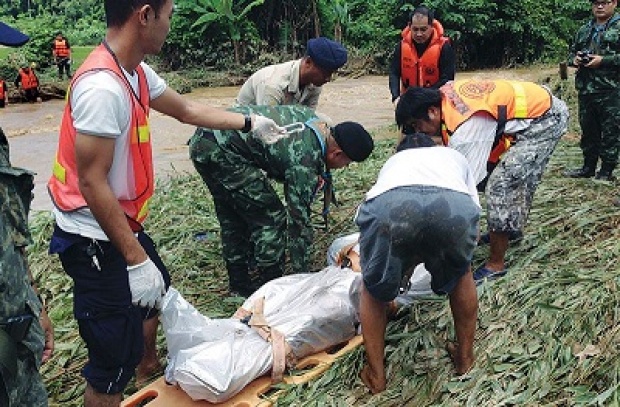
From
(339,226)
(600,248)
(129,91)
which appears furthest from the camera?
(339,226)

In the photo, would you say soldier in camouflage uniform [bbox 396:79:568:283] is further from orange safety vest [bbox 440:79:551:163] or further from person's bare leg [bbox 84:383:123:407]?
person's bare leg [bbox 84:383:123:407]

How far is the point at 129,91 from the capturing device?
2.19 metres

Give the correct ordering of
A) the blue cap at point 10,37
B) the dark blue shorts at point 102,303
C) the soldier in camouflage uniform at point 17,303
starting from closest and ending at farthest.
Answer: the blue cap at point 10,37
the soldier in camouflage uniform at point 17,303
the dark blue shorts at point 102,303

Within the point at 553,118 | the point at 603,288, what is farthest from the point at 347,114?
the point at 603,288

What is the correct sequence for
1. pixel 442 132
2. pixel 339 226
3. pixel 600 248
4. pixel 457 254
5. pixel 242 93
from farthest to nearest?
pixel 339 226 → pixel 242 93 → pixel 600 248 → pixel 442 132 → pixel 457 254

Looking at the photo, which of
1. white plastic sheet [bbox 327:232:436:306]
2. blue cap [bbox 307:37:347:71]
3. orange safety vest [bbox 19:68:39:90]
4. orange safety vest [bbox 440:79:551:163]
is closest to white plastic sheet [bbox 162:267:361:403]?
white plastic sheet [bbox 327:232:436:306]

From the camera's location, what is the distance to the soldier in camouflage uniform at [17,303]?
1.76 m

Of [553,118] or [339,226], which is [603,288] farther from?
[339,226]

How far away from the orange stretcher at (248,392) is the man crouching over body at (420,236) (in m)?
0.31

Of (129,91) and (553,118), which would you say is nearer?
(129,91)

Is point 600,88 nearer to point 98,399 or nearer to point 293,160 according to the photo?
point 293,160

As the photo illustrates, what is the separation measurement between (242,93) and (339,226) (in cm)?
118

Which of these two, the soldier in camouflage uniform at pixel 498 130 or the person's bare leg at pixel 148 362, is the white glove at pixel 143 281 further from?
the soldier in camouflage uniform at pixel 498 130

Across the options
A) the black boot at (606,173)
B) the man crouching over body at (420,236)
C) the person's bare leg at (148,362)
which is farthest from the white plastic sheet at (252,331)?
the black boot at (606,173)
